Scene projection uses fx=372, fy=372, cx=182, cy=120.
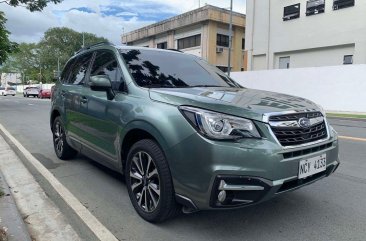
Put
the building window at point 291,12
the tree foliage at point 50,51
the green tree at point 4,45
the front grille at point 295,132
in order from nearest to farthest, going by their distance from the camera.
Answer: the front grille at point 295,132
the green tree at point 4,45
the building window at point 291,12
the tree foliage at point 50,51

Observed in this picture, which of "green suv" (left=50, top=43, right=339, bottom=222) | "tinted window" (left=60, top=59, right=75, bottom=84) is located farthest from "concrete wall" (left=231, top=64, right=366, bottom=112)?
"green suv" (left=50, top=43, right=339, bottom=222)

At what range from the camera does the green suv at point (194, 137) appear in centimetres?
308

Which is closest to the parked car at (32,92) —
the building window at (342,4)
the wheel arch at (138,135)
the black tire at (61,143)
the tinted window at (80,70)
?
the building window at (342,4)

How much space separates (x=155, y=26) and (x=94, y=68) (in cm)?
4348

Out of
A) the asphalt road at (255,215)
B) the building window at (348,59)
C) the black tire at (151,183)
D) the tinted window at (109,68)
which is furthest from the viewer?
the building window at (348,59)

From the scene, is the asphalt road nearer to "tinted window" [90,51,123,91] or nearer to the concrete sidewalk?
the concrete sidewalk

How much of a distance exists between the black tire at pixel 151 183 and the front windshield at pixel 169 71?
2.65ft

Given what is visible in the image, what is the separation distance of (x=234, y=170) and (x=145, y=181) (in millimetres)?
1130

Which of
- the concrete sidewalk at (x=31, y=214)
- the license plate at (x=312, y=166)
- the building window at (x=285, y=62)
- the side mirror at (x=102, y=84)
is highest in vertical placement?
the building window at (x=285, y=62)

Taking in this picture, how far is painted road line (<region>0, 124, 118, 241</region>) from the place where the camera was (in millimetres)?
3590

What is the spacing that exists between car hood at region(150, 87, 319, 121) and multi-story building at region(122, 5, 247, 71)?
3464 cm

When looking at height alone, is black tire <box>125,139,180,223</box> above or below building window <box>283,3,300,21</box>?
below

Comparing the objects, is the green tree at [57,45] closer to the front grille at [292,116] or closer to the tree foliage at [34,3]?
the tree foliage at [34,3]

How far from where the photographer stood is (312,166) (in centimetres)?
346
